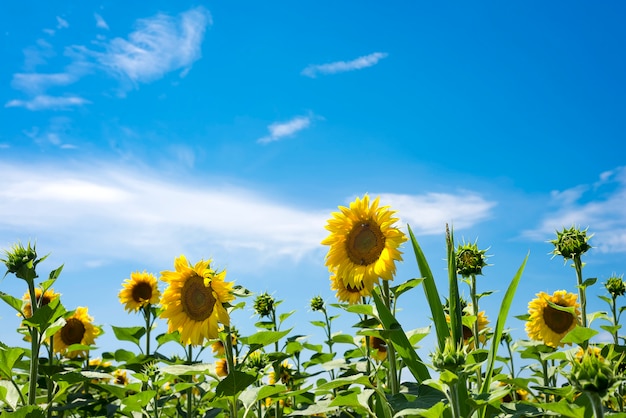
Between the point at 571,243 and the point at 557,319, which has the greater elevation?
the point at 571,243

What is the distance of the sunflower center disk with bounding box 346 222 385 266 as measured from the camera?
412 centimetres

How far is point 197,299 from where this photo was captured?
400 centimetres

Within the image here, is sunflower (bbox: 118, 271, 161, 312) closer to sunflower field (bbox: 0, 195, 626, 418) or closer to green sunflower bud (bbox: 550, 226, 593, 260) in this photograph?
sunflower field (bbox: 0, 195, 626, 418)

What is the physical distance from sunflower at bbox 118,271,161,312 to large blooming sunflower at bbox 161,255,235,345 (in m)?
2.58

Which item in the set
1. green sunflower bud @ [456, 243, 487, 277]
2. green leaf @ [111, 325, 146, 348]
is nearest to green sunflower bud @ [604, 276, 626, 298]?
green sunflower bud @ [456, 243, 487, 277]

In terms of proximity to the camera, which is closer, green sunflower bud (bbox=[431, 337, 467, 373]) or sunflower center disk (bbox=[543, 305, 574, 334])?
green sunflower bud (bbox=[431, 337, 467, 373])

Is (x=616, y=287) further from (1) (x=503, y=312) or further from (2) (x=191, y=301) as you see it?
(2) (x=191, y=301)

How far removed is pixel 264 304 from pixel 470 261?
2.18 m

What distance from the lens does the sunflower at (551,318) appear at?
5.69 metres

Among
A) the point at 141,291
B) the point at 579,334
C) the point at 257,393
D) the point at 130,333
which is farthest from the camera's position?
the point at 141,291

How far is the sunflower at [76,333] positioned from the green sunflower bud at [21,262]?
2563 mm

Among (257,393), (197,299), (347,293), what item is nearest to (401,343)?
(257,393)

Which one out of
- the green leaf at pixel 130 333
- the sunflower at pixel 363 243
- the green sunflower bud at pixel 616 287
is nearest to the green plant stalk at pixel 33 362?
the green leaf at pixel 130 333

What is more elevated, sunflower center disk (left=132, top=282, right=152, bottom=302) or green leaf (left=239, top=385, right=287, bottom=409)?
sunflower center disk (left=132, top=282, right=152, bottom=302)
